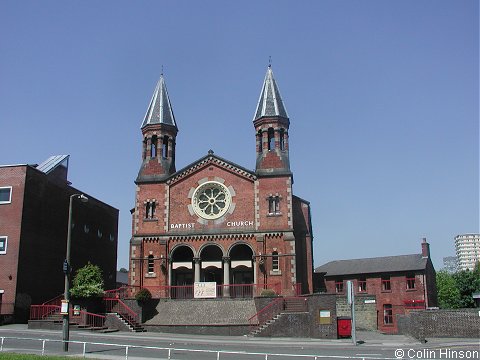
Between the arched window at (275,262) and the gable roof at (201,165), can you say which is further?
the gable roof at (201,165)

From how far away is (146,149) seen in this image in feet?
163

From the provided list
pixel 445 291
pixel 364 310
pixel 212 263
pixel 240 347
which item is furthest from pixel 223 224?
pixel 445 291

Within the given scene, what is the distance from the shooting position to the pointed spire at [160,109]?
50031 millimetres

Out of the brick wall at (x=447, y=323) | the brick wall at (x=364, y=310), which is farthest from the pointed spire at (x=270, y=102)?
the brick wall at (x=447, y=323)

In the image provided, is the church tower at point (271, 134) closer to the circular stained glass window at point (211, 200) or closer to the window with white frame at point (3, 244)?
the circular stained glass window at point (211, 200)

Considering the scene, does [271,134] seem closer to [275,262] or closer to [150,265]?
[275,262]

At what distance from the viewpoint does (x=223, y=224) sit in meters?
45.7

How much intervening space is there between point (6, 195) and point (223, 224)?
55.9 feet

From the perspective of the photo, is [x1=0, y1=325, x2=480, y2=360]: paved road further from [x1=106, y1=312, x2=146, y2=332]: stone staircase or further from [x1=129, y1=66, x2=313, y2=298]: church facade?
[x1=129, y1=66, x2=313, y2=298]: church facade

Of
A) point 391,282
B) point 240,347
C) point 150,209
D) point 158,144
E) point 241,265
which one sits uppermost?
point 158,144

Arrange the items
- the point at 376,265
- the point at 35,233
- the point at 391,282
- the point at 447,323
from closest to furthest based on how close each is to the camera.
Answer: the point at 447,323 < the point at 35,233 < the point at 391,282 < the point at 376,265

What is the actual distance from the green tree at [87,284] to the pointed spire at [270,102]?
64.9ft

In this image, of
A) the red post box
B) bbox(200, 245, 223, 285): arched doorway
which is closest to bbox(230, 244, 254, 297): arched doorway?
bbox(200, 245, 223, 285): arched doorway

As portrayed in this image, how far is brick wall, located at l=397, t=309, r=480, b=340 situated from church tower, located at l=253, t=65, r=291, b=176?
1700 centimetres
